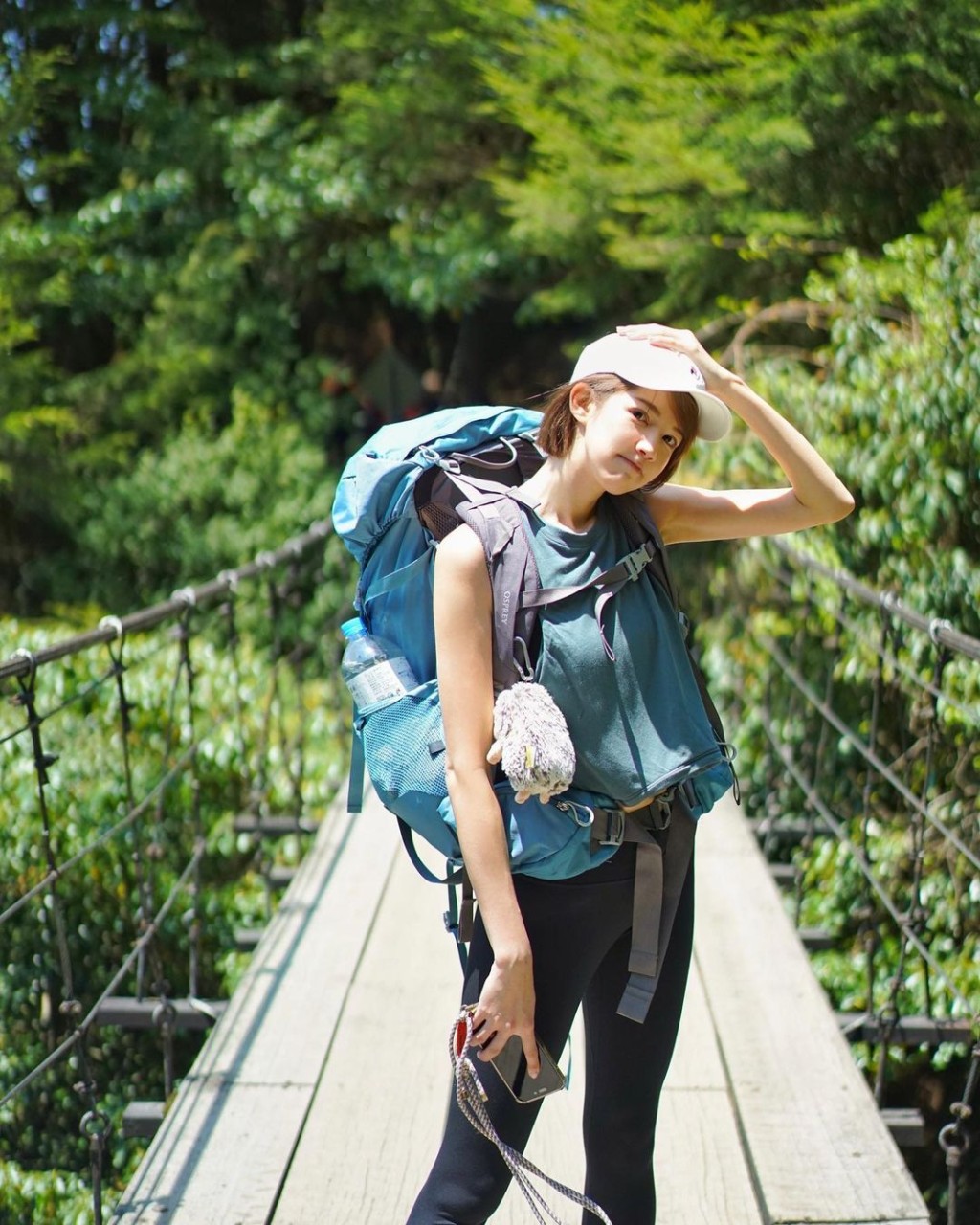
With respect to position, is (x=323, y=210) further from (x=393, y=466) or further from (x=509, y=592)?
(x=509, y=592)

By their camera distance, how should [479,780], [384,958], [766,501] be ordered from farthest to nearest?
[384,958] < [766,501] < [479,780]

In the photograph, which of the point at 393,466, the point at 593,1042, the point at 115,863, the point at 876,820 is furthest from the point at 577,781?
the point at 115,863

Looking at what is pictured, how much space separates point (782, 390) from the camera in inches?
215

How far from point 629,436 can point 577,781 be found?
463mm

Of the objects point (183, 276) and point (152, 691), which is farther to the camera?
point (183, 276)

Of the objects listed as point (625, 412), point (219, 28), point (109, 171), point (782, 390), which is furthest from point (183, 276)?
point (625, 412)

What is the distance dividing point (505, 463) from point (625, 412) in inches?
10.9

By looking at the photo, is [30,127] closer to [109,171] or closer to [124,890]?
[109,171]

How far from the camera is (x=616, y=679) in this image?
1.80 metres

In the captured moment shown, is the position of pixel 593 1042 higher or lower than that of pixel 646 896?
lower

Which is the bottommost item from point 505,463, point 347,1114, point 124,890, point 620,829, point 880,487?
point 124,890

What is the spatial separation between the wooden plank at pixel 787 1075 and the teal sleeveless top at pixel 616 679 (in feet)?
3.52

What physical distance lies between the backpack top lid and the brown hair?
0.12m

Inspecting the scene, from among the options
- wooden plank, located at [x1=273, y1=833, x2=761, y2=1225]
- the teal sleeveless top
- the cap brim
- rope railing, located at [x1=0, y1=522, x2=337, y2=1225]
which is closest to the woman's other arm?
the teal sleeveless top
